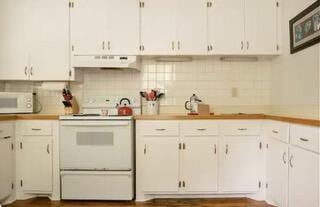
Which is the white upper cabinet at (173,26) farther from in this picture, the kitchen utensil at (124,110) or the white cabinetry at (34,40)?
the white cabinetry at (34,40)

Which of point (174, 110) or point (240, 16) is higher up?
point (240, 16)

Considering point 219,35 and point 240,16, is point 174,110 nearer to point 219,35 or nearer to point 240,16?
point 219,35

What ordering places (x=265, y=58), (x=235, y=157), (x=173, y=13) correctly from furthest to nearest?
(x=265, y=58) < (x=173, y=13) < (x=235, y=157)

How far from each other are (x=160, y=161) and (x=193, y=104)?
2.57 feet

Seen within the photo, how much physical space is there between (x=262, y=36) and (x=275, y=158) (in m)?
1.41

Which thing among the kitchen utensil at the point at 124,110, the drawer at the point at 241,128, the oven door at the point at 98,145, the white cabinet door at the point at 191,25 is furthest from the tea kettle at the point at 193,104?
the oven door at the point at 98,145

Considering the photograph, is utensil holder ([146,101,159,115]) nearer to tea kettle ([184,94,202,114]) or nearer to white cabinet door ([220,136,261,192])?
tea kettle ([184,94,202,114])

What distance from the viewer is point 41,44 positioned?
3.24 meters

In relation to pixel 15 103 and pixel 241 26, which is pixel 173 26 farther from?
pixel 15 103

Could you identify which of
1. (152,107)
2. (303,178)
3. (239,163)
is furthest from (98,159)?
(303,178)

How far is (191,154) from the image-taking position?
291cm

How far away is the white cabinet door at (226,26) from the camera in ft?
10.5

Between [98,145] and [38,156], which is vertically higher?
[98,145]

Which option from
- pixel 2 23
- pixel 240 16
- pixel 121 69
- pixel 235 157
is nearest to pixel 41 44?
pixel 2 23
